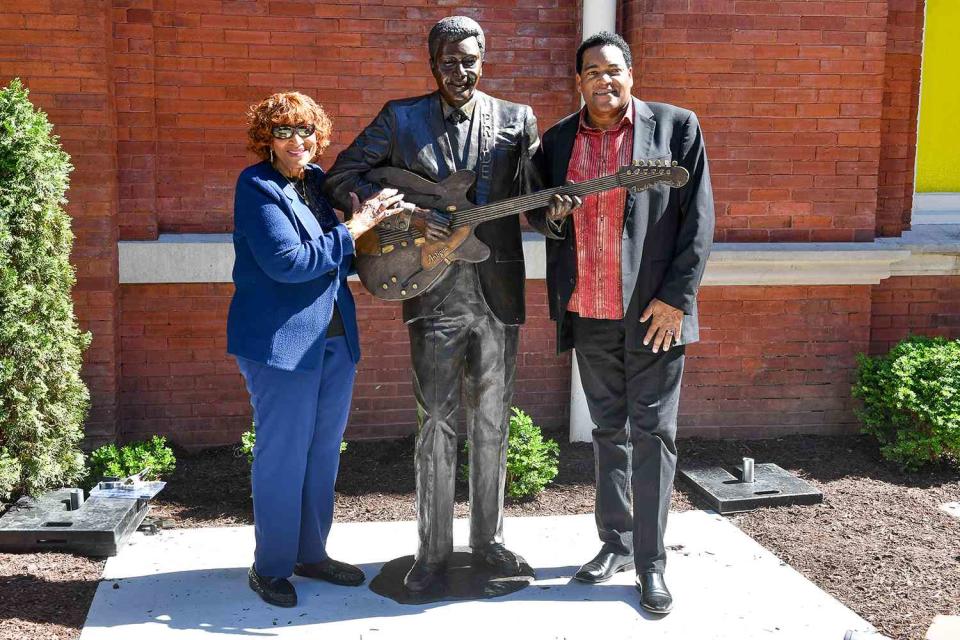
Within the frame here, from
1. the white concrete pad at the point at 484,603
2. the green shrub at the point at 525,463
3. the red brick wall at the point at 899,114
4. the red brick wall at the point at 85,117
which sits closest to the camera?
the white concrete pad at the point at 484,603

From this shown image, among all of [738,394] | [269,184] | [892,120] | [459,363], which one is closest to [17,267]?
[269,184]

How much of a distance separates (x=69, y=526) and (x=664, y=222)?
3206 millimetres

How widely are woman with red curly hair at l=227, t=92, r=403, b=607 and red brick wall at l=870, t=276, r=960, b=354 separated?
175 inches

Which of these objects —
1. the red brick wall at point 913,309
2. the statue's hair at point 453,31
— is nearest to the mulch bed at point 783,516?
the red brick wall at point 913,309

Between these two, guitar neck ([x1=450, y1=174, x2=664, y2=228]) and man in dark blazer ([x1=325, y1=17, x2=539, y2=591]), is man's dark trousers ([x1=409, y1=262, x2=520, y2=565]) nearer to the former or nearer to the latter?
man in dark blazer ([x1=325, y1=17, x2=539, y2=591])

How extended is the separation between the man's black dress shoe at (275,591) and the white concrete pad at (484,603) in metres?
0.04

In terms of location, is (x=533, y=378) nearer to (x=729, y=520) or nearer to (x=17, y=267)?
(x=729, y=520)

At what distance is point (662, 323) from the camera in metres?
4.22

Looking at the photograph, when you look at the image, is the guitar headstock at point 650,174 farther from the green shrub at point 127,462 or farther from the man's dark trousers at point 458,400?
the green shrub at point 127,462

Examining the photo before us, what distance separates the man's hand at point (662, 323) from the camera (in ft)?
13.8

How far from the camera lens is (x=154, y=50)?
6367 mm

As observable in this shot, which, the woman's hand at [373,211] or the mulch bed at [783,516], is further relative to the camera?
the mulch bed at [783,516]

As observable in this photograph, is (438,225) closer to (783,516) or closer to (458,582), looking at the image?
(458,582)

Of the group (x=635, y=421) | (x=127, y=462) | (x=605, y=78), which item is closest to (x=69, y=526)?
(x=127, y=462)
